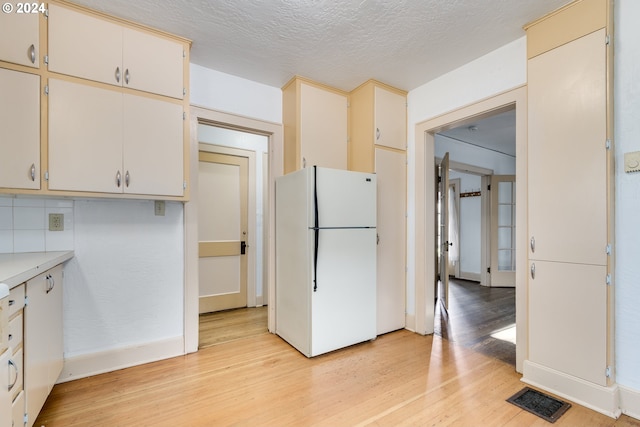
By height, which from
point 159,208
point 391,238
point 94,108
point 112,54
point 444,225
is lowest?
point 391,238

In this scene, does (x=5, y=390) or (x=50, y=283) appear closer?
(x=5, y=390)

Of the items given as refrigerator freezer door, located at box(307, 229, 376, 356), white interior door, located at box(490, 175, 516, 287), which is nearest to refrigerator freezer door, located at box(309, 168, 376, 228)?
refrigerator freezer door, located at box(307, 229, 376, 356)

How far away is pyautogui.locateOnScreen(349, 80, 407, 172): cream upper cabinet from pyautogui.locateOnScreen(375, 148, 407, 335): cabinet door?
118 millimetres

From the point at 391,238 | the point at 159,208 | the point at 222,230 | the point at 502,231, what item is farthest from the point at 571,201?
the point at 502,231

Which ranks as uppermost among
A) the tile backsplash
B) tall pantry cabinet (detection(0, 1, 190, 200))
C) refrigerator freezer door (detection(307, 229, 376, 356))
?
tall pantry cabinet (detection(0, 1, 190, 200))

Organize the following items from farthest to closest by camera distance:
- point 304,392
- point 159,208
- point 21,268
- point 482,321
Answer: point 482,321 → point 159,208 → point 304,392 → point 21,268

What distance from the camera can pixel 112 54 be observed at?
205cm

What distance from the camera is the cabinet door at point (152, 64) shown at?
6.91ft

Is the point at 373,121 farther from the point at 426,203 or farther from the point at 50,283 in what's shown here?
the point at 50,283

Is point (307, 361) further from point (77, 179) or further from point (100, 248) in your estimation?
point (77, 179)

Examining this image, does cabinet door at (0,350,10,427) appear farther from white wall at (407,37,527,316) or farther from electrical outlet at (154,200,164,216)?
white wall at (407,37,527,316)

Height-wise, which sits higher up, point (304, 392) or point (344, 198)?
point (344, 198)

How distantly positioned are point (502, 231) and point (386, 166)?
12.5 feet

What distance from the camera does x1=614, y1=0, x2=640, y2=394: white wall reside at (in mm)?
1764
